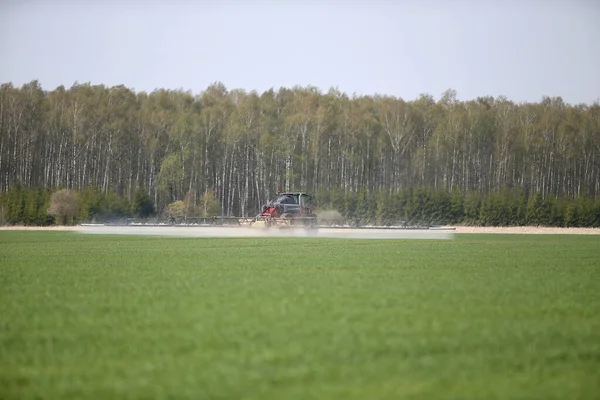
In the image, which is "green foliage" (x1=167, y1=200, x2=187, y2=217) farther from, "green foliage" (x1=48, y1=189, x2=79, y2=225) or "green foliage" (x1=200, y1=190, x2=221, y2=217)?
"green foliage" (x1=48, y1=189, x2=79, y2=225)

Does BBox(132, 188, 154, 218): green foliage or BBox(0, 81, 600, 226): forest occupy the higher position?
BBox(0, 81, 600, 226): forest

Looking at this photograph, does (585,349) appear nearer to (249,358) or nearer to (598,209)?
(249,358)

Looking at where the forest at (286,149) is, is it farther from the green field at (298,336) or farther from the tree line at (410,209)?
the green field at (298,336)

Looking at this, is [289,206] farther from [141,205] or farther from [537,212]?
[537,212]

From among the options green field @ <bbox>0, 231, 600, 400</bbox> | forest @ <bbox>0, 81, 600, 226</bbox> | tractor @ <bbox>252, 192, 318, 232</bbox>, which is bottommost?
green field @ <bbox>0, 231, 600, 400</bbox>

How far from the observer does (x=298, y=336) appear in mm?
8391

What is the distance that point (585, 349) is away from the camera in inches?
312

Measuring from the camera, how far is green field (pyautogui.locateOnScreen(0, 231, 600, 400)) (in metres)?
6.36

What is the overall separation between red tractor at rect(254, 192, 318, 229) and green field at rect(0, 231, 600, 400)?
2877 centimetres

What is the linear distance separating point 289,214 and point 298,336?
36.8 metres

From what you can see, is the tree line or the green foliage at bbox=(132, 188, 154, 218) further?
the green foliage at bbox=(132, 188, 154, 218)

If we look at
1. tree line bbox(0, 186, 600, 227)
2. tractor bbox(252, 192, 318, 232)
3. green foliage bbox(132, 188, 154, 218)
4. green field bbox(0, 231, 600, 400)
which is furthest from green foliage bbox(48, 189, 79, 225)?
green field bbox(0, 231, 600, 400)

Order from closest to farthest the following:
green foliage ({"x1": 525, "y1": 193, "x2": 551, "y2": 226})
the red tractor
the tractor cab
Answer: the red tractor → the tractor cab → green foliage ({"x1": 525, "y1": 193, "x2": 551, "y2": 226})

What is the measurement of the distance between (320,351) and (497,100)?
94.2 m
